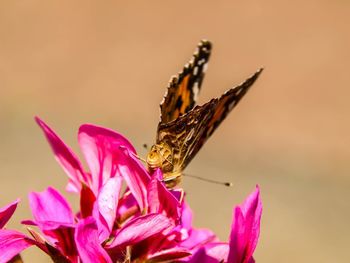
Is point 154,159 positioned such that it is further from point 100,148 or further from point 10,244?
point 10,244

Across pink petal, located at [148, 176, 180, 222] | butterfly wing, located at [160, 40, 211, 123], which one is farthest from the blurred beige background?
pink petal, located at [148, 176, 180, 222]

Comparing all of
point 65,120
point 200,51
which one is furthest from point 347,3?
point 200,51

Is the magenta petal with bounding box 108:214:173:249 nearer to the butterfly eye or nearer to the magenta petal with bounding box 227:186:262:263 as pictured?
the magenta petal with bounding box 227:186:262:263

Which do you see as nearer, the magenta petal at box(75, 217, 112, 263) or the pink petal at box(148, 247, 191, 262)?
the magenta petal at box(75, 217, 112, 263)

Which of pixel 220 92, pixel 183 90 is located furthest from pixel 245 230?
pixel 220 92

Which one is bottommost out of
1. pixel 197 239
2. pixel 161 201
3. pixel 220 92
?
pixel 220 92
